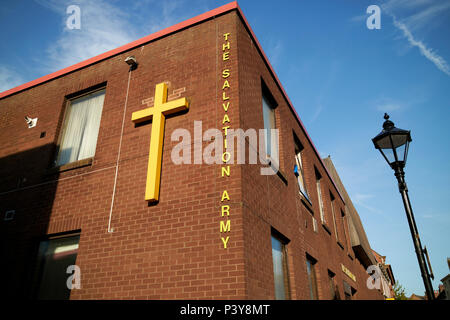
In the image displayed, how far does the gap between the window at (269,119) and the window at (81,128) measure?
406cm

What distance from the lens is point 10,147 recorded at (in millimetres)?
8656

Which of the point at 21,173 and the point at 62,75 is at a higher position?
the point at 62,75

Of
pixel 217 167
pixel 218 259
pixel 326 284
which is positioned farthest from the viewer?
pixel 326 284

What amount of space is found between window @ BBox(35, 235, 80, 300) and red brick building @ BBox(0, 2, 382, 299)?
3cm

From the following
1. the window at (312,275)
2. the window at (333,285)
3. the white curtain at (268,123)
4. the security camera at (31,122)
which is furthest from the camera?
the window at (333,285)

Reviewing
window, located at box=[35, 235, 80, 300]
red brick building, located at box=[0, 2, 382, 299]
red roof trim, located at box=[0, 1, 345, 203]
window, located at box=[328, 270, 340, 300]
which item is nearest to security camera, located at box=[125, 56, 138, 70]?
red brick building, located at box=[0, 2, 382, 299]

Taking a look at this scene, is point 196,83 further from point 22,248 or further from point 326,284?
point 326,284

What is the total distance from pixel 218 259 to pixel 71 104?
630 centimetres

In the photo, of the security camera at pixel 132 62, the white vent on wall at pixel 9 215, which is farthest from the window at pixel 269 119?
the white vent on wall at pixel 9 215

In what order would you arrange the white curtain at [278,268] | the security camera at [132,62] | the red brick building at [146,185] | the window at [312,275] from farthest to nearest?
the window at [312,275] < the security camera at [132,62] < the white curtain at [278,268] < the red brick building at [146,185]

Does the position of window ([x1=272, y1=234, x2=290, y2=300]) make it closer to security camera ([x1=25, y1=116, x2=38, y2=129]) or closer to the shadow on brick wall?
the shadow on brick wall

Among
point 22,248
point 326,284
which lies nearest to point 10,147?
point 22,248

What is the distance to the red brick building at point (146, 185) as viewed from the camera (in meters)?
5.19

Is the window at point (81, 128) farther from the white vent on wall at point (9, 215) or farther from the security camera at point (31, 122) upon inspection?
the white vent on wall at point (9, 215)
